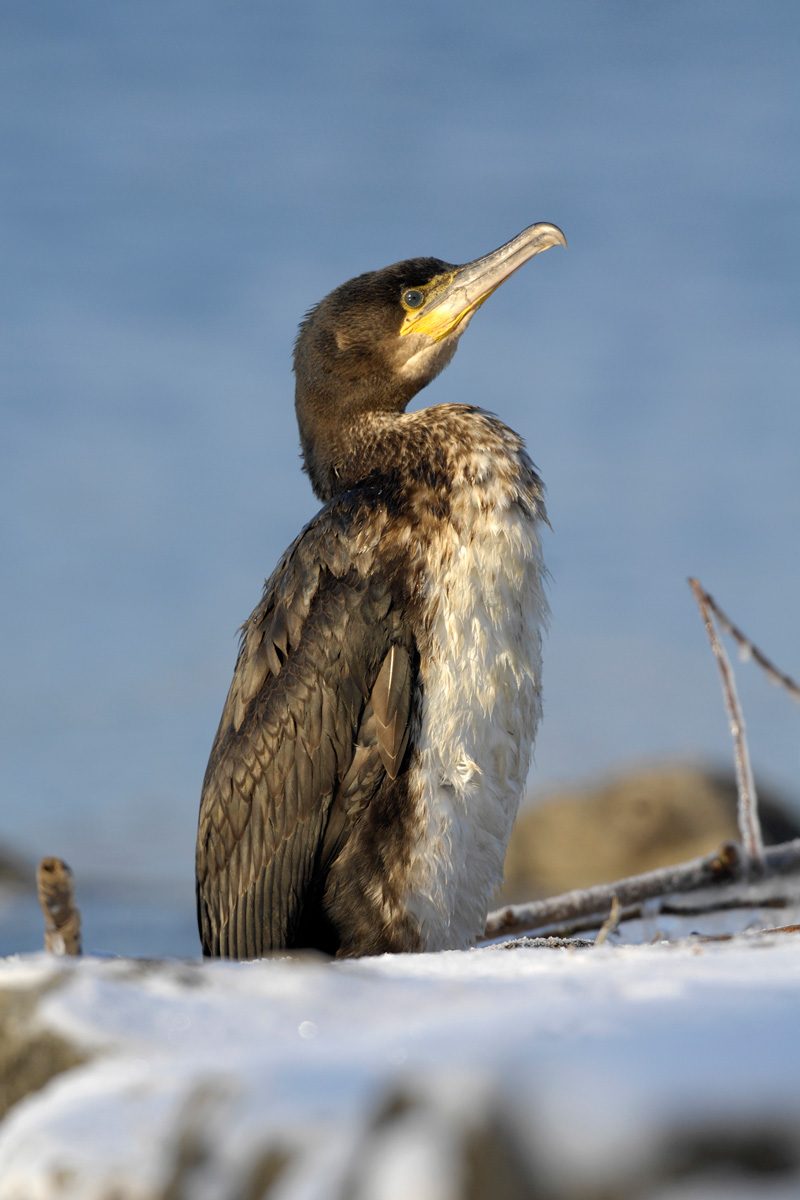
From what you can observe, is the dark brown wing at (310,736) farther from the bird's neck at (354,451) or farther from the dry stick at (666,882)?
the dry stick at (666,882)

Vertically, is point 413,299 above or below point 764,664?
above

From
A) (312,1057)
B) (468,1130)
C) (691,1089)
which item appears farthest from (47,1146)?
(691,1089)

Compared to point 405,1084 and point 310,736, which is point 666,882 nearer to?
point 310,736

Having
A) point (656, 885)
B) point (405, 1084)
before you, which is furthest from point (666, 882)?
point (405, 1084)

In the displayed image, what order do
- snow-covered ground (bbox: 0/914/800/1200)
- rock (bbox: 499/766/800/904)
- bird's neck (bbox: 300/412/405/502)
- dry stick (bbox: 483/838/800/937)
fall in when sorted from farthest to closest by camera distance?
rock (bbox: 499/766/800/904)
dry stick (bbox: 483/838/800/937)
bird's neck (bbox: 300/412/405/502)
snow-covered ground (bbox: 0/914/800/1200)

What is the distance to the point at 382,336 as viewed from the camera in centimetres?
526

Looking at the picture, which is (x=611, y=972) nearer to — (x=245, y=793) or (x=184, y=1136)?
(x=184, y=1136)

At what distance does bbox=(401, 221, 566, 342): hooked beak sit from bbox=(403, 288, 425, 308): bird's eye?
3cm

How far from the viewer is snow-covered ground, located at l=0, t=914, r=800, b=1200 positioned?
1.20m

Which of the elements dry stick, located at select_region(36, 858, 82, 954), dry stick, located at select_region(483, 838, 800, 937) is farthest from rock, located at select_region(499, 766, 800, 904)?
dry stick, located at select_region(36, 858, 82, 954)

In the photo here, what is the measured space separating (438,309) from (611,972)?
3.88 metres

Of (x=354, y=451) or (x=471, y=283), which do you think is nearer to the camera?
(x=354, y=451)

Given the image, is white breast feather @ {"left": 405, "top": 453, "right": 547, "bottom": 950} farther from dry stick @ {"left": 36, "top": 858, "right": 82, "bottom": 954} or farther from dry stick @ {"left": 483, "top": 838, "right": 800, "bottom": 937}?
dry stick @ {"left": 36, "top": 858, "right": 82, "bottom": 954}

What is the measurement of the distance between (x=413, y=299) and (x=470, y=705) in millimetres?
2136
